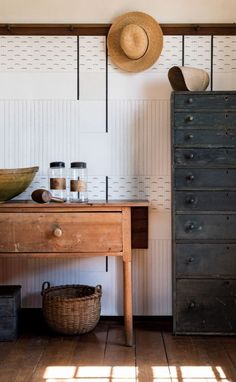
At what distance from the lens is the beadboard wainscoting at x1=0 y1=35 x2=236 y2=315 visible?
10.3 feet

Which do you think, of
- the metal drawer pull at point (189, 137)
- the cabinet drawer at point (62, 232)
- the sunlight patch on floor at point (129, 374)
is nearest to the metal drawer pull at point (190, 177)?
the metal drawer pull at point (189, 137)

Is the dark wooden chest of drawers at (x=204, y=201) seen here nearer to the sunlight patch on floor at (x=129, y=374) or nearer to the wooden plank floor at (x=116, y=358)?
the wooden plank floor at (x=116, y=358)

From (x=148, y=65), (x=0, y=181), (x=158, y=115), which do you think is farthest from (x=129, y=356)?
(x=148, y=65)

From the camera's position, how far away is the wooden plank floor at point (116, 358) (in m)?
2.30

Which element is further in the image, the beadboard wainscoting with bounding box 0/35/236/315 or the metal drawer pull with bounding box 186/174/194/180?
the beadboard wainscoting with bounding box 0/35/236/315

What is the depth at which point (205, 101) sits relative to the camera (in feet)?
9.18

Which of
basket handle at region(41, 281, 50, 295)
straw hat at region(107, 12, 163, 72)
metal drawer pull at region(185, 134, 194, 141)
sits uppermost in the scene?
straw hat at region(107, 12, 163, 72)

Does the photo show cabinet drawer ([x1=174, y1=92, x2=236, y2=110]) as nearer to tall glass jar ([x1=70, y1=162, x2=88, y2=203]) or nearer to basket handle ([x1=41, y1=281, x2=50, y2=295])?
tall glass jar ([x1=70, y1=162, x2=88, y2=203])

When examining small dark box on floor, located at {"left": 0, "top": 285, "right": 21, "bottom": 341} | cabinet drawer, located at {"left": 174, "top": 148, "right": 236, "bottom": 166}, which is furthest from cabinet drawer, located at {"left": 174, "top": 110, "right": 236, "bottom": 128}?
small dark box on floor, located at {"left": 0, "top": 285, "right": 21, "bottom": 341}

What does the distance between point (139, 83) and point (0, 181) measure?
44.1 inches

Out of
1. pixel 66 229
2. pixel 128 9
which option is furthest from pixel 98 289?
pixel 128 9

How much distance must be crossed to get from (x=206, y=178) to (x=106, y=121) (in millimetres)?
787

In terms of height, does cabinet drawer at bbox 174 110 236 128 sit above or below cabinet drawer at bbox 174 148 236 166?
above

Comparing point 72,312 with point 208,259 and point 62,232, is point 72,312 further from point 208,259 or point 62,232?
point 208,259
